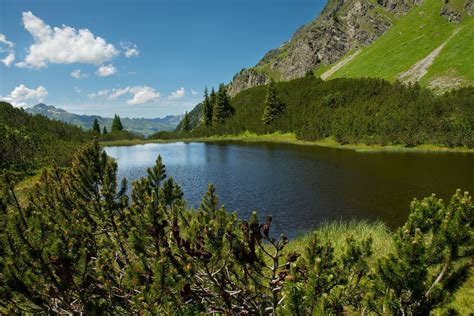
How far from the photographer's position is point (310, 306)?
11.9ft

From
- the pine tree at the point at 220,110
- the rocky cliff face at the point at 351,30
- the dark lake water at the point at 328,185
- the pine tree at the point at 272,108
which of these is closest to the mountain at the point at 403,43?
the rocky cliff face at the point at 351,30

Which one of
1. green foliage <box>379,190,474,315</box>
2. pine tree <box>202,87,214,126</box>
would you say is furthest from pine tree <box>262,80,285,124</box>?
green foliage <box>379,190,474,315</box>

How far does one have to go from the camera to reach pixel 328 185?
102 feet

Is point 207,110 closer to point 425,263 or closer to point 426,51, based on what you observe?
point 426,51

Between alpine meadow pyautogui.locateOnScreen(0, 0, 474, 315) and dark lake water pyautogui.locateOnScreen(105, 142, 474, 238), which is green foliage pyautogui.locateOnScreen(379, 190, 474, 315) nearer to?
alpine meadow pyautogui.locateOnScreen(0, 0, 474, 315)

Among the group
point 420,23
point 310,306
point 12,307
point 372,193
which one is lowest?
A: point 372,193

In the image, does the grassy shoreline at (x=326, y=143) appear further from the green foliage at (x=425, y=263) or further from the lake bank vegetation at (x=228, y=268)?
the lake bank vegetation at (x=228, y=268)

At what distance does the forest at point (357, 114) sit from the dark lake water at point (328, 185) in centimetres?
1199

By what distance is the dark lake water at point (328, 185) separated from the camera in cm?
2219

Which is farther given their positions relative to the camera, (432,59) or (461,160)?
(432,59)

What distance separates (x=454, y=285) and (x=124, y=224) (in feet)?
22.7

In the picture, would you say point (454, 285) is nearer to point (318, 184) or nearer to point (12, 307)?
point (12, 307)

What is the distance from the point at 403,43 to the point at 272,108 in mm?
66272

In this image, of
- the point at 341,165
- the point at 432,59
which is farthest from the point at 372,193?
the point at 432,59
